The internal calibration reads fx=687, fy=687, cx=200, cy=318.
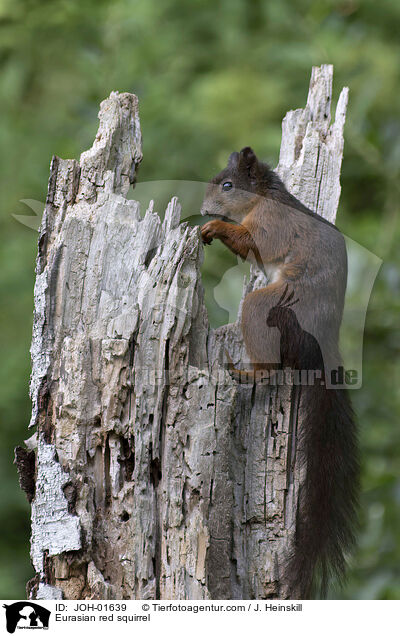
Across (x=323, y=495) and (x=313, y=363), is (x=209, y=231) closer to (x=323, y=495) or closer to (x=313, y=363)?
(x=313, y=363)

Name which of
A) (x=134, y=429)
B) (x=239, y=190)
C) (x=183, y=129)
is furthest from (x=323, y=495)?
(x=183, y=129)

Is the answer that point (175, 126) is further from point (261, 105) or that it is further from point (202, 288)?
point (202, 288)

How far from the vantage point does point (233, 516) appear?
1.31 meters

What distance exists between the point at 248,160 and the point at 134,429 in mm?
736

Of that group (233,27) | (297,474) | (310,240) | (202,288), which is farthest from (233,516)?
(233,27)

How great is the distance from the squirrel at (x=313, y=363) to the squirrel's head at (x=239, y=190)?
6.3 inches

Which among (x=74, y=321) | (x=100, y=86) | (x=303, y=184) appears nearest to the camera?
(x=74, y=321)
